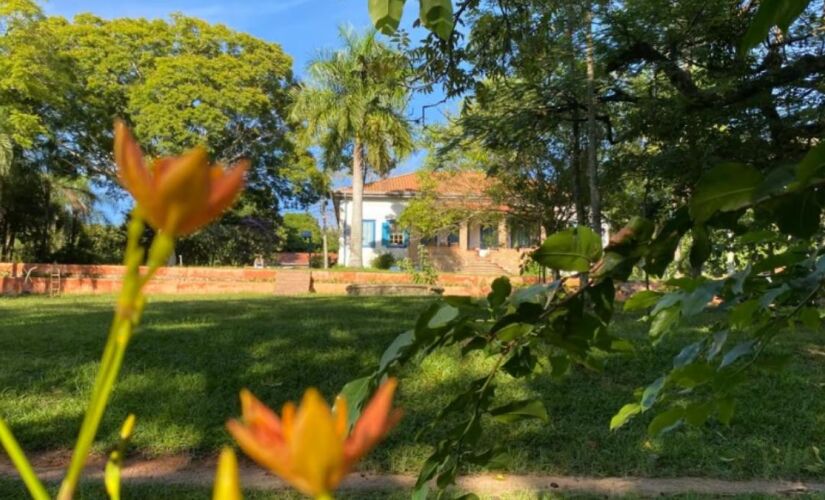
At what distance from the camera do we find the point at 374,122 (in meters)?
20.1

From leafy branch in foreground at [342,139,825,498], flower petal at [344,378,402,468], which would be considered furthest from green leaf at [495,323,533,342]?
flower petal at [344,378,402,468]

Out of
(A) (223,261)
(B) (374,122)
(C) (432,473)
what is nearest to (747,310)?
(C) (432,473)

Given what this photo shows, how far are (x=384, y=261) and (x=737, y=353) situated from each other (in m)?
21.9

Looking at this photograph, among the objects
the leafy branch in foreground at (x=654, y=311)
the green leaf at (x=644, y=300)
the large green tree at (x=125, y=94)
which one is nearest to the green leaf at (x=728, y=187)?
the leafy branch in foreground at (x=654, y=311)

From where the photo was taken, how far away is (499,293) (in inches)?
44.3

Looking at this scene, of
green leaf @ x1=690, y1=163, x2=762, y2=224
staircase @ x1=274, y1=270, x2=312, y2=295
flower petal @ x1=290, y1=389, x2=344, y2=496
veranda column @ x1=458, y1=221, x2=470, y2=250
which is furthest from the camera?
veranda column @ x1=458, y1=221, x2=470, y2=250

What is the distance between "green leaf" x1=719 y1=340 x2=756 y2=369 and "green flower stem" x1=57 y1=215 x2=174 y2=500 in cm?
111

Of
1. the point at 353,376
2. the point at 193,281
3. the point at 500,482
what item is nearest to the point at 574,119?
the point at 353,376

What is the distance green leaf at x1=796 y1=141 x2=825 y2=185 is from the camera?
2.81 ft

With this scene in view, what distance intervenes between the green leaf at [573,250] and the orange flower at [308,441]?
776 millimetres

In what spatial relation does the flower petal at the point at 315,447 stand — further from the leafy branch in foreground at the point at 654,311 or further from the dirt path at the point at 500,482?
the dirt path at the point at 500,482

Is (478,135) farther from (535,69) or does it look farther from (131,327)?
(131,327)

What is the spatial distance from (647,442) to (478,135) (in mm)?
4554

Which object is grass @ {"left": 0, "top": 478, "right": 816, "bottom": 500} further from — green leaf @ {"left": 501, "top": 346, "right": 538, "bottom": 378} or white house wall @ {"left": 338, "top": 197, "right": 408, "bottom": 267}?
white house wall @ {"left": 338, "top": 197, "right": 408, "bottom": 267}
